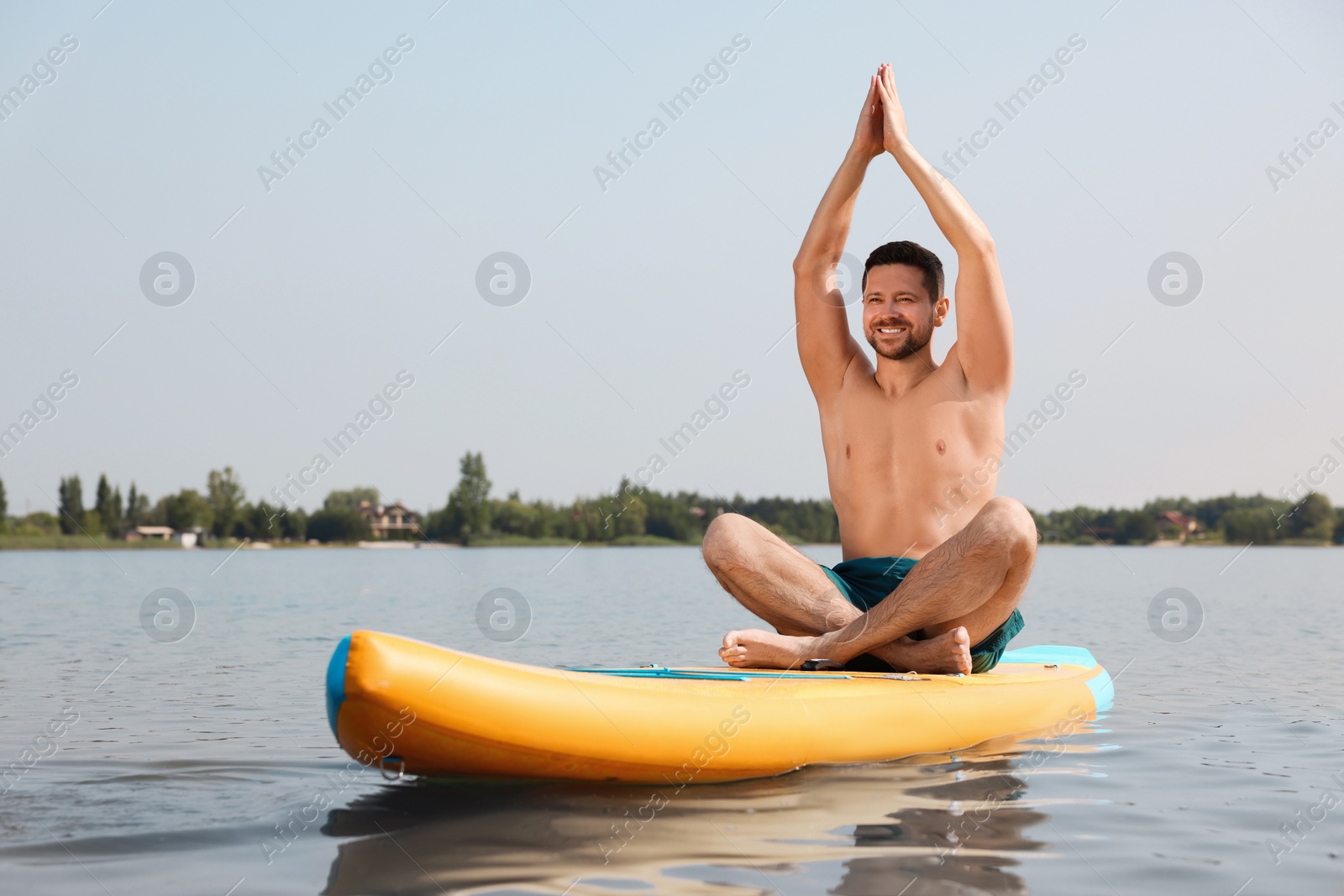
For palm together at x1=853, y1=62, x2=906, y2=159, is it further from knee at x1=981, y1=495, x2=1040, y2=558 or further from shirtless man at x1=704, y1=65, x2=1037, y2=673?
knee at x1=981, y1=495, x2=1040, y2=558

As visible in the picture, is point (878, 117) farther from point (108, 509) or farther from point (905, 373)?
point (108, 509)

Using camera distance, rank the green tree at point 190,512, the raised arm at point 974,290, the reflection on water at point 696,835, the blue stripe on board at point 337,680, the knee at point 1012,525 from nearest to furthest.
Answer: the reflection on water at point 696,835 → the blue stripe on board at point 337,680 → the knee at point 1012,525 → the raised arm at point 974,290 → the green tree at point 190,512

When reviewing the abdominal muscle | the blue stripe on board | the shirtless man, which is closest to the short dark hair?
the shirtless man

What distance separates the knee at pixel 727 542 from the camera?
4.31 metres

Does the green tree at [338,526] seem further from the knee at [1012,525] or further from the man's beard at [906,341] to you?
the knee at [1012,525]

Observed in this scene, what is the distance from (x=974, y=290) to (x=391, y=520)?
57312mm

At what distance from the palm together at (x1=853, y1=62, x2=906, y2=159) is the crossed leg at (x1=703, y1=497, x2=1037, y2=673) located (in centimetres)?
162

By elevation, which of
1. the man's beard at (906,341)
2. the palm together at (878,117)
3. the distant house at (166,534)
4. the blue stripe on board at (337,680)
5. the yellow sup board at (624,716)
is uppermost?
the palm together at (878,117)

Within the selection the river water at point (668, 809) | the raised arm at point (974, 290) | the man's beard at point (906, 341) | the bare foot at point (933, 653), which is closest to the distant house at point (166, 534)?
the river water at point (668, 809)

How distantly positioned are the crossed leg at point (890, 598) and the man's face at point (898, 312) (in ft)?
2.77

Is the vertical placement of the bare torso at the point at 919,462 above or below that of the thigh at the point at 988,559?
above

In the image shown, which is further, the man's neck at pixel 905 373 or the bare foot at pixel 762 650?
the man's neck at pixel 905 373

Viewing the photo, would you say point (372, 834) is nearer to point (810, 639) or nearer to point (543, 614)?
point (810, 639)

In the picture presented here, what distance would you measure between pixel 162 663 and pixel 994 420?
226 inches
